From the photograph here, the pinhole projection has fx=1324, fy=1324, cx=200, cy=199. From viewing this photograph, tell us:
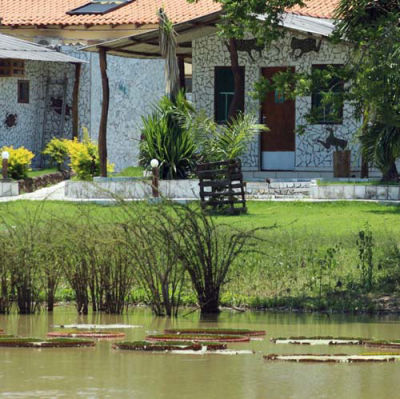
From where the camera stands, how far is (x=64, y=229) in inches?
613

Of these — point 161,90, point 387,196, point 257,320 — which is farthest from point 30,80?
point 257,320

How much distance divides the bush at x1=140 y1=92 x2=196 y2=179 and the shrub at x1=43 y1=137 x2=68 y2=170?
8259 mm

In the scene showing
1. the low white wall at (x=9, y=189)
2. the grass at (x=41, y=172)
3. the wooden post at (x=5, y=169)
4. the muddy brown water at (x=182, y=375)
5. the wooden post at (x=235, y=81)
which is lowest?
the muddy brown water at (x=182, y=375)

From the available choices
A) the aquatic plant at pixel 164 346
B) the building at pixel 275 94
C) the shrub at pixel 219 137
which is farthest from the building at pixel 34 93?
the aquatic plant at pixel 164 346

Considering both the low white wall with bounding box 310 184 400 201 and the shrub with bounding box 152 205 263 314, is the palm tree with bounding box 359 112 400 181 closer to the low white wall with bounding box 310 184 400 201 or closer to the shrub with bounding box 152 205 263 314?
the low white wall with bounding box 310 184 400 201

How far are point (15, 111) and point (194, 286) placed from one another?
2155 centimetres

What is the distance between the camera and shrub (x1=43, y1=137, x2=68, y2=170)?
35.4 metres

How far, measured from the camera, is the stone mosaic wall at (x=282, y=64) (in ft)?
97.9

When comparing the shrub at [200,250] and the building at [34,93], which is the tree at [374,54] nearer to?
the shrub at [200,250]

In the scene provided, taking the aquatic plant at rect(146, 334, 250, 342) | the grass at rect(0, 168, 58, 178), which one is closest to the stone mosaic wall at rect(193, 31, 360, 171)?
the grass at rect(0, 168, 58, 178)

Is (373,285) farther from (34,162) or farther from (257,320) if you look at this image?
(34,162)

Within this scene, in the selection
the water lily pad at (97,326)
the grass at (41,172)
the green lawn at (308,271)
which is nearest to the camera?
the water lily pad at (97,326)

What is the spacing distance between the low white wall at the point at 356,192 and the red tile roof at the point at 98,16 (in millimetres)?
10768

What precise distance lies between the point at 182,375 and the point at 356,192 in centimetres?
1601
